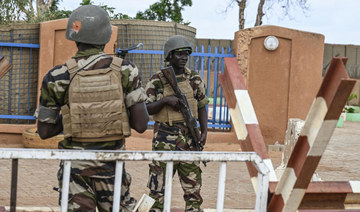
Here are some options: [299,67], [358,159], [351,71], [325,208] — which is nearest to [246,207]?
[325,208]

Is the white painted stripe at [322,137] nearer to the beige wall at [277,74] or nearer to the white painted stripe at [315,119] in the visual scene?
the white painted stripe at [315,119]

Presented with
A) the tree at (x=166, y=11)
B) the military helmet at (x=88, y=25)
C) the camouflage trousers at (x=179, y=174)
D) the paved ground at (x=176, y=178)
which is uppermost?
the tree at (x=166, y=11)

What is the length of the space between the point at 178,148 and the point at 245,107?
1.60 metres

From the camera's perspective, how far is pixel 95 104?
2.70 meters

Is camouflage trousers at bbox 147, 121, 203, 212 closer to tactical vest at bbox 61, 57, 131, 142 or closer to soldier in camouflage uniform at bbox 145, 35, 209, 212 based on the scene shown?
soldier in camouflage uniform at bbox 145, 35, 209, 212

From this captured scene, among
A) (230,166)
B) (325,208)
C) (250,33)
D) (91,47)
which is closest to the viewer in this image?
(325,208)

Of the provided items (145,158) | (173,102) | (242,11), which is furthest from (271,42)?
(242,11)

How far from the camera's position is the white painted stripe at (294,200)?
225cm

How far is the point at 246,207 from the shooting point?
503cm

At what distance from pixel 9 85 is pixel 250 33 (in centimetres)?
451

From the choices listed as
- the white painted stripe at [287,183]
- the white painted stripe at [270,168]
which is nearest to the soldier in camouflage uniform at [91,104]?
the white painted stripe at [270,168]

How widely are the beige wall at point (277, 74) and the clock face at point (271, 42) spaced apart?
8 cm

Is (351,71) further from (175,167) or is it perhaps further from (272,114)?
(175,167)

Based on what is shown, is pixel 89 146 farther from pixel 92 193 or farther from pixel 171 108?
pixel 171 108
